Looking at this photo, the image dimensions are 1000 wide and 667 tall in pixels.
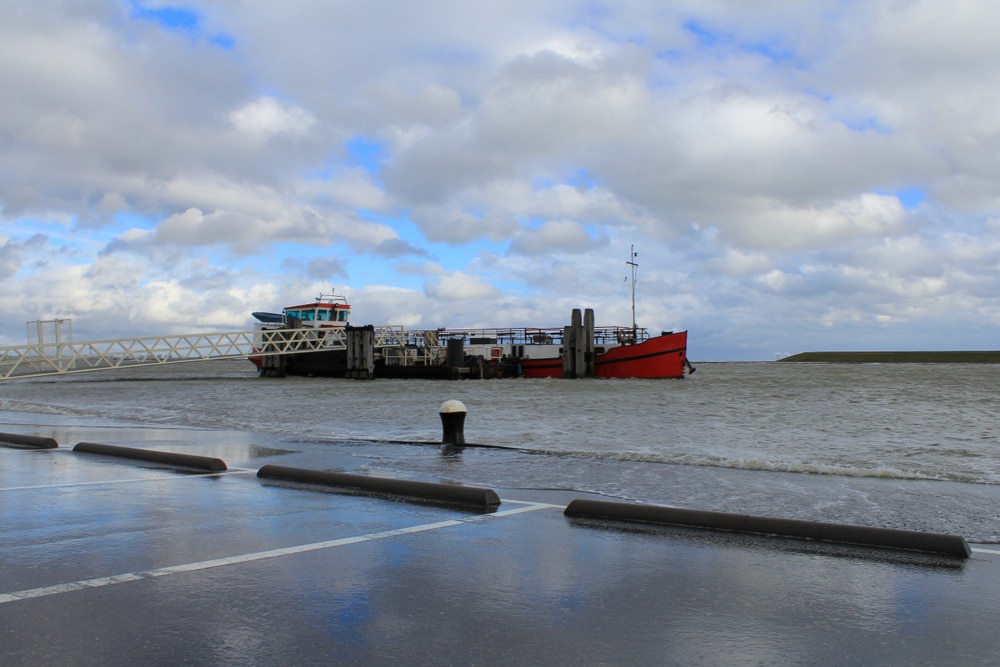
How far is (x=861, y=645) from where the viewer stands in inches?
147

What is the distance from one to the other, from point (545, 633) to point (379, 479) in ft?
15.5

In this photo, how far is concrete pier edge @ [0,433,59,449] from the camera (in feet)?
40.6

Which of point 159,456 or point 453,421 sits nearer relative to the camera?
point 159,456

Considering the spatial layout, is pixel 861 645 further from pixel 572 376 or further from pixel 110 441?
pixel 572 376

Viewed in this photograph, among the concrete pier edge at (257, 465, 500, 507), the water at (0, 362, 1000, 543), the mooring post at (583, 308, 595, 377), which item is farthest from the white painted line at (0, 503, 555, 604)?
the mooring post at (583, 308, 595, 377)

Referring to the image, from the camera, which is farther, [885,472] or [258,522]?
[885,472]

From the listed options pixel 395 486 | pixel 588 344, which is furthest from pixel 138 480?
pixel 588 344

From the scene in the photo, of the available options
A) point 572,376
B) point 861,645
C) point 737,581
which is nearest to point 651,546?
point 737,581

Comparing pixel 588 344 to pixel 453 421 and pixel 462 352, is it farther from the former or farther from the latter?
pixel 453 421

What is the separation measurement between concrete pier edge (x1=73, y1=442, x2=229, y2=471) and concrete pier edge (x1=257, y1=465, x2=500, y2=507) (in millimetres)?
837

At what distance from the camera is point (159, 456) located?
34.7 ft

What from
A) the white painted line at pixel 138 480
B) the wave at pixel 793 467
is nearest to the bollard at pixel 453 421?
the wave at pixel 793 467

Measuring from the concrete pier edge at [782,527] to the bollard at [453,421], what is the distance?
6.19 meters

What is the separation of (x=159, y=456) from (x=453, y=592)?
748cm
